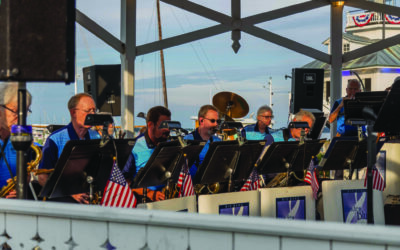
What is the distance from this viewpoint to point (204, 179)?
16.9 feet

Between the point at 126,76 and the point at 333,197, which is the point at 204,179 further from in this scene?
the point at 126,76

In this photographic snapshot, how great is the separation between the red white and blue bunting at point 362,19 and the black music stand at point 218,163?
137ft

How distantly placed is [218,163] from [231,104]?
22.4ft

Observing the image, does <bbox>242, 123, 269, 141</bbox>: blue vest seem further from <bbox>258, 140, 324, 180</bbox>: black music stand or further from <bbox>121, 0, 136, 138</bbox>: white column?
<bbox>121, 0, 136, 138</bbox>: white column

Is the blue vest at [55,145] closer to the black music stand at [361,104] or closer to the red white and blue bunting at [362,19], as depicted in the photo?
the black music stand at [361,104]

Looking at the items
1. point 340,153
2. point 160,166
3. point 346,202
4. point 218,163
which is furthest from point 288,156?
point 160,166

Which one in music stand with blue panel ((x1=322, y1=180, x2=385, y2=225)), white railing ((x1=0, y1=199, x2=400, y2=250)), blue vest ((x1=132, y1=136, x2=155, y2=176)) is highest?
blue vest ((x1=132, y1=136, x2=155, y2=176))

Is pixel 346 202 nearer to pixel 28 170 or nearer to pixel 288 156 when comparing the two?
pixel 288 156

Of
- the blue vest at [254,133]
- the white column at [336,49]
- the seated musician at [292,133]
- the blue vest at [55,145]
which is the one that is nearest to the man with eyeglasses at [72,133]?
the blue vest at [55,145]

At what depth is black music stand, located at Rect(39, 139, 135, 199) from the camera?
4238mm

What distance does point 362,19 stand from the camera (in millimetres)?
45688

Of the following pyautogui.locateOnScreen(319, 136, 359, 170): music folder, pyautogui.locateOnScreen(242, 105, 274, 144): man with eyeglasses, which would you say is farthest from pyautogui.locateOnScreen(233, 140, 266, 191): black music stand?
pyautogui.locateOnScreen(242, 105, 274, 144): man with eyeglasses

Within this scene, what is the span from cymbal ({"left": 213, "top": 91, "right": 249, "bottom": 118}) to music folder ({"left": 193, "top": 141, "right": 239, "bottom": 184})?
6.60 meters

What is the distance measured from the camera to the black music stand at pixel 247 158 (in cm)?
535
